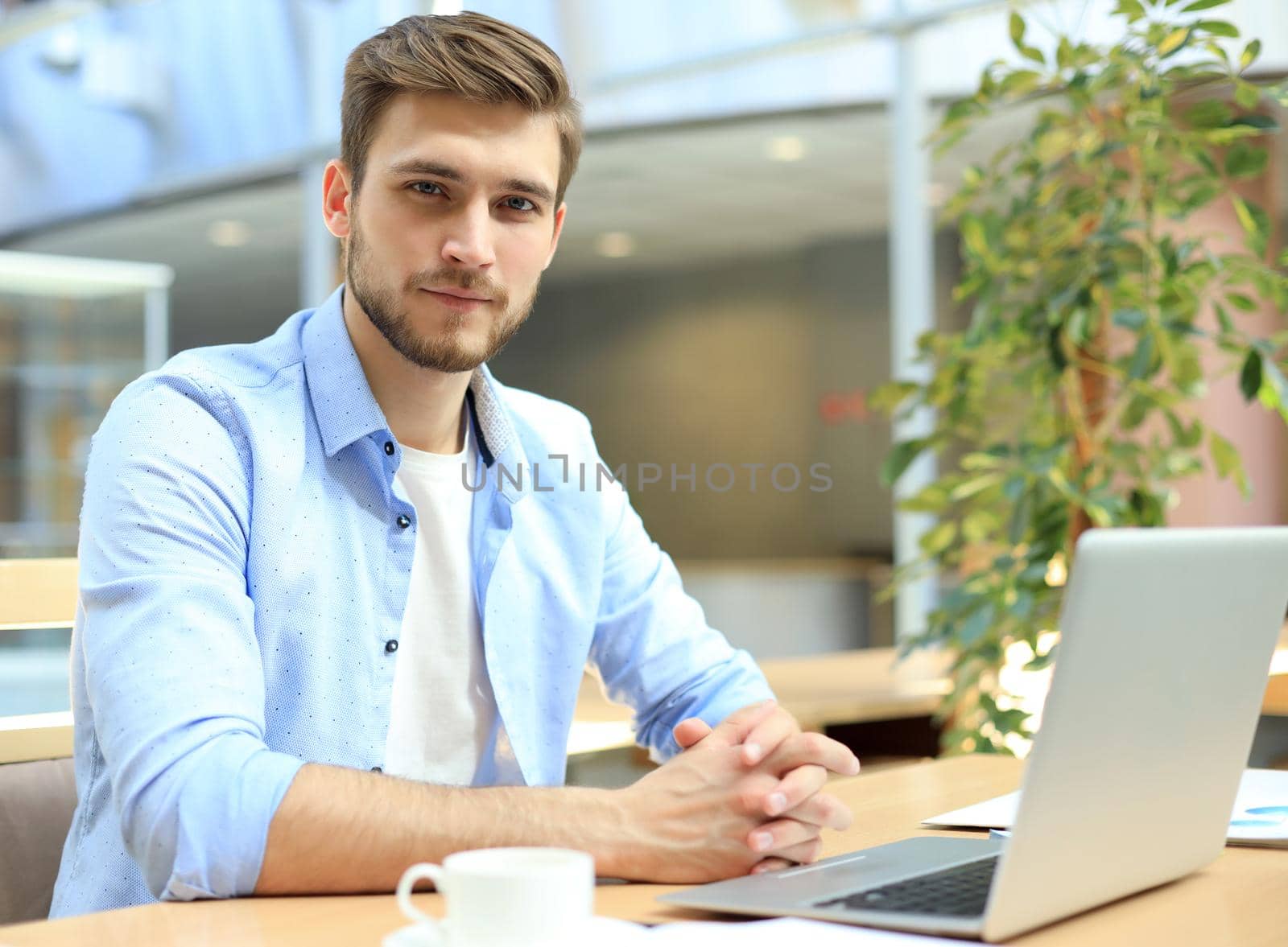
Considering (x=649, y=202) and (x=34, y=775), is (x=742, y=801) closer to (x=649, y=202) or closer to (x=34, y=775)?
(x=34, y=775)

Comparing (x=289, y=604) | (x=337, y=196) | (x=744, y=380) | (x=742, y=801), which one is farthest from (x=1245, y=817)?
(x=744, y=380)

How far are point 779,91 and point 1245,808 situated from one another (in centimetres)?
460

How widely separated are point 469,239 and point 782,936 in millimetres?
791

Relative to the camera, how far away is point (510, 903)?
2.16ft

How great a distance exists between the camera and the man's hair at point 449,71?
4.40 feet

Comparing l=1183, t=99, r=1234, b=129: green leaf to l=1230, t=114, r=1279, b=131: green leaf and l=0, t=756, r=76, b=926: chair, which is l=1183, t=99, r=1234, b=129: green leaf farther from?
l=0, t=756, r=76, b=926: chair

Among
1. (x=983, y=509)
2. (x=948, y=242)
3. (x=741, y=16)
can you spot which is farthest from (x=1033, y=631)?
(x=948, y=242)

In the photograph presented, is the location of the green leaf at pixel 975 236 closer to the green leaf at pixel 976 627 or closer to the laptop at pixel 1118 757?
the green leaf at pixel 976 627

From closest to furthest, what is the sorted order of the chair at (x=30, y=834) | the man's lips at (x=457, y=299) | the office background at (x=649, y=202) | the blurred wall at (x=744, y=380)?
the chair at (x=30, y=834) < the man's lips at (x=457, y=299) < the office background at (x=649, y=202) < the blurred wall at (x=744, y=380)

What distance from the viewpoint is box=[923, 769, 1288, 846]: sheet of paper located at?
1104mm

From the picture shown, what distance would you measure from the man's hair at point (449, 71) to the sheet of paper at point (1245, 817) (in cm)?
77

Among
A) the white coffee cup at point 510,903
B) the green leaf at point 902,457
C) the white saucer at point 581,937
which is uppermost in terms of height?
the green leaf at point 902,457

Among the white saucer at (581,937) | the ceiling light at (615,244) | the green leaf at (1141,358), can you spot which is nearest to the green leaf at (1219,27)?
the green leaf at (1141,358)

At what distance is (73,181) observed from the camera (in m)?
5.59
